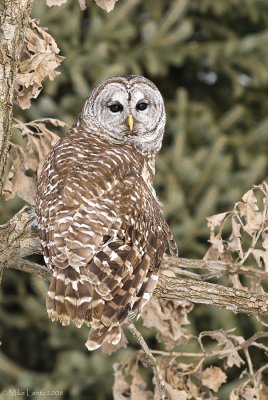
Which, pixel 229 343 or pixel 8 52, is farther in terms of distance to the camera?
pixel 229 343

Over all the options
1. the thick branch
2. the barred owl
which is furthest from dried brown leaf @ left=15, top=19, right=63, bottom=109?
the barred owl

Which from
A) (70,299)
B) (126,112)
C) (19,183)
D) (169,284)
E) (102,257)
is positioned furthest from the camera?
(126,112)

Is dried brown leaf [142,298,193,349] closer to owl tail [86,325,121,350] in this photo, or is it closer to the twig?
the twig

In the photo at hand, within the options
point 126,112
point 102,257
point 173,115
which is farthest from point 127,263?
point 173,115

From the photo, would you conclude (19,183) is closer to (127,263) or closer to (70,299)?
(127,263)

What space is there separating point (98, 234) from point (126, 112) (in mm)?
1372

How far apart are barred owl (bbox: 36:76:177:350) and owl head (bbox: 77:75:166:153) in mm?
274

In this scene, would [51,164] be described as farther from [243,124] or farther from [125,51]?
[243,124]

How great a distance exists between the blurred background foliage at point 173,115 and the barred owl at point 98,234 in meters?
3.08

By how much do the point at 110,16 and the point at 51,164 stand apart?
4611 mm

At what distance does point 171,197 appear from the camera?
7.97 metres

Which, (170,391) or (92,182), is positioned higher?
(92,182)

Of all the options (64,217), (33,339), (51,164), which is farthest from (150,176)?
(33,339)

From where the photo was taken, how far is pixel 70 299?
12.2 ft
